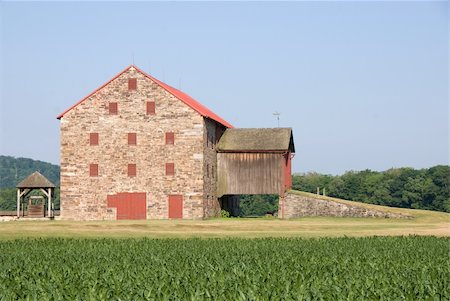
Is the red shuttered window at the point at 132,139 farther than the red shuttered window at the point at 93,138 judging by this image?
No

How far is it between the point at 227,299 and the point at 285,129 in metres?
49.9

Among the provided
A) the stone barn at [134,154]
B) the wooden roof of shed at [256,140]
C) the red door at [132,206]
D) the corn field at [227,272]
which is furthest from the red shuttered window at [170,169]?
the corn field at [227,272]

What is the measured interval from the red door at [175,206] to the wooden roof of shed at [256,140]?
23.1 ft

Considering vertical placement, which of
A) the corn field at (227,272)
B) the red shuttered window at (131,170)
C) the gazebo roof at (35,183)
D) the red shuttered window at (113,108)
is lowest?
the corn field at (227,272)

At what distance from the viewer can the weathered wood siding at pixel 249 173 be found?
61.3 m

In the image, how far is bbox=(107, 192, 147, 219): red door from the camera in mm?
57875

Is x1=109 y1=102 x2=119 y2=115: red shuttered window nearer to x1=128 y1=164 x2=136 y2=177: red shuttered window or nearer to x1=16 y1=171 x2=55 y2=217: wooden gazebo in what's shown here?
x1=128 y1=164 x2=136 y2=177: red shuttered window

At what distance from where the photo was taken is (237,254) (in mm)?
27797

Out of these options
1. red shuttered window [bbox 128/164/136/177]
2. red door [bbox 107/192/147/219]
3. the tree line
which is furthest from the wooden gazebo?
the tree line

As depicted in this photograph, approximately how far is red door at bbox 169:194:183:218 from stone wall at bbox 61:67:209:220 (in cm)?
30

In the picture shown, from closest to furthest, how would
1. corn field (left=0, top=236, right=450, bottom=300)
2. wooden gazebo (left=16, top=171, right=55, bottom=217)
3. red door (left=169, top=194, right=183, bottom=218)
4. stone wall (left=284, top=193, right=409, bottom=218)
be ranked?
corn field (left=0, top=236, right=450, bottom=300) < red door (left=169, top=194, right=183, bottom=218) < stone wall (left=284, top=193, right=409, bottom=218) < wooden gazebo (left=16, top=171, right=55, bottom=217)

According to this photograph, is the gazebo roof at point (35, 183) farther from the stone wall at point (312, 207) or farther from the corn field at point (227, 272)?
the corn field at point (227, 272)

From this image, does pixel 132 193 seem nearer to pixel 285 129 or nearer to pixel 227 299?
pixel 285 129

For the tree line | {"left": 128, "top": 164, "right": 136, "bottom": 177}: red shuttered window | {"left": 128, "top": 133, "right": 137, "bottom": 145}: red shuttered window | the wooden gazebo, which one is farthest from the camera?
the tree line
